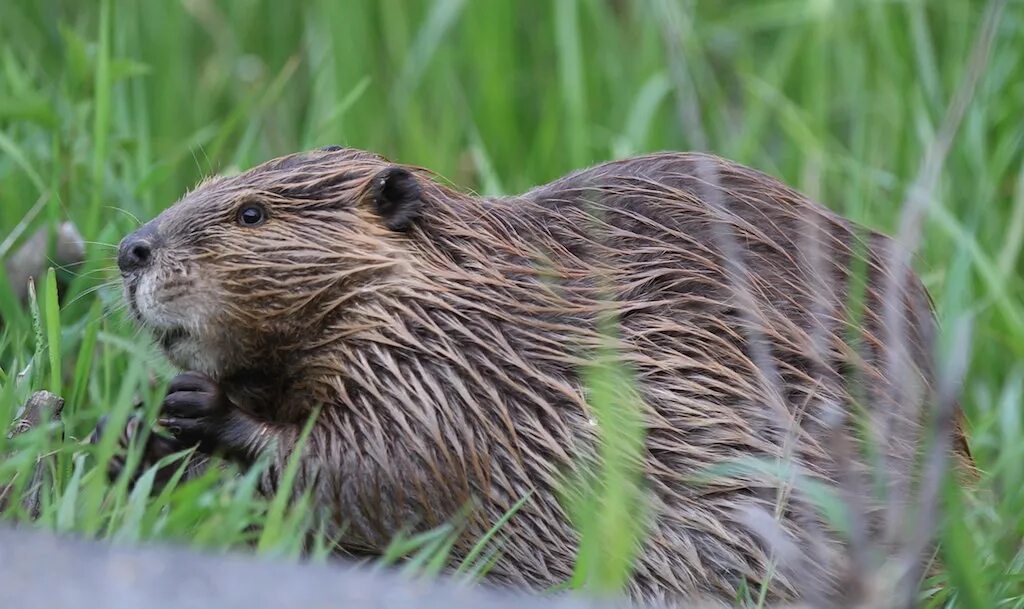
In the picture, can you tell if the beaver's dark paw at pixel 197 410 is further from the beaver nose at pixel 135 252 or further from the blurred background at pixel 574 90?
the blurred background at pixel 574 90

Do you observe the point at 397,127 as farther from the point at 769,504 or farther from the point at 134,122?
the point at 769,504

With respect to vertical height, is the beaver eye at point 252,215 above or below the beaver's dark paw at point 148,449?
above

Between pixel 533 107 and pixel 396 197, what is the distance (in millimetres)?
2600

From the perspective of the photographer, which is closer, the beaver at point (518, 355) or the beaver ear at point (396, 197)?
the beaver at point (518, 355)

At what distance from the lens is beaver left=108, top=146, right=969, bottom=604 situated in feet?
8.38

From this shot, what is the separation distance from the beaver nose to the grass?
494 mm

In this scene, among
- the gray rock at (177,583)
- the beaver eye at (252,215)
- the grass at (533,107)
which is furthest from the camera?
the grass at (533,107)

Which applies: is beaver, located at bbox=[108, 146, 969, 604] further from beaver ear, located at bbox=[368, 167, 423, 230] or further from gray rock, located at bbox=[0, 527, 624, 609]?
gray rock, located at bbox=[0, 527, 624, 609]

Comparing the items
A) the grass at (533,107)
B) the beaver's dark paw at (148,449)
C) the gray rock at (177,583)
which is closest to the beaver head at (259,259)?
the beaver's dark paw at (148,449)

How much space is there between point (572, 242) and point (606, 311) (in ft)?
0.65

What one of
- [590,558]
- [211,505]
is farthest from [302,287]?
[590,558]

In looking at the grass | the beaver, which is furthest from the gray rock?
the grass

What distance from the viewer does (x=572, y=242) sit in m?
2.84

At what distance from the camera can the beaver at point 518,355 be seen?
2553 mm
